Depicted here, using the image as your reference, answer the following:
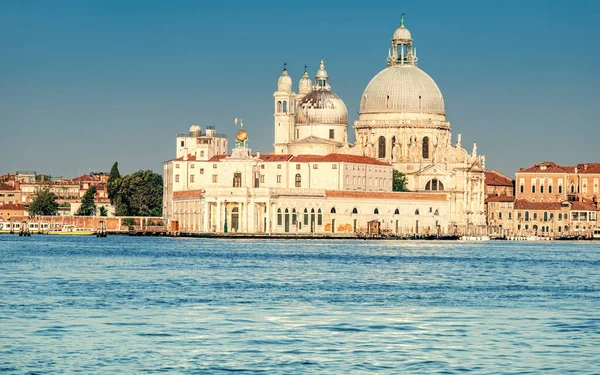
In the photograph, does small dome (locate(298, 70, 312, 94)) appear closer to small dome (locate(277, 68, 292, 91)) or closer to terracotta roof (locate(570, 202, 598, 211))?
small dome (locate(277, 68, 292, 91))

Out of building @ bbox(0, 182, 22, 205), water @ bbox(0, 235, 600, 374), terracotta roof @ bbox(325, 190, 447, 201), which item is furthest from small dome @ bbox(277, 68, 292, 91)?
water @ bbox(0, 235, 600, 374)

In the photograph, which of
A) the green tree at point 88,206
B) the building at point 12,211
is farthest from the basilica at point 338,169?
the building at point 12,211

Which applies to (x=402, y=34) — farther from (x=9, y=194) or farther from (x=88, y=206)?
(x=9, y=194)

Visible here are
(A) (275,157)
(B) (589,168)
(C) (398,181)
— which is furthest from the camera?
(B) (589,168)

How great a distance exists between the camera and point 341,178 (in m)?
104

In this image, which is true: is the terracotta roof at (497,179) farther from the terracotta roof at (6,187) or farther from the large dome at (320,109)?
the terracotta roof at (6,187)

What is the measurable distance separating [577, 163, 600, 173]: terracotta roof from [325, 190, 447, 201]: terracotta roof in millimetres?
18774

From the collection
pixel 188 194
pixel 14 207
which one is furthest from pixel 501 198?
pixel 14 207

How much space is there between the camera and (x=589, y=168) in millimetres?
122750

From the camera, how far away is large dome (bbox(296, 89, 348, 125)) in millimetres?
115000

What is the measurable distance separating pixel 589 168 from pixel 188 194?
35.3m

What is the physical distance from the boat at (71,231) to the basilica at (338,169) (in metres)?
5.67

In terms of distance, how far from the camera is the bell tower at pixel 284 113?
117375 millimetres

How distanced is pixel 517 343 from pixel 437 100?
89.3 m
